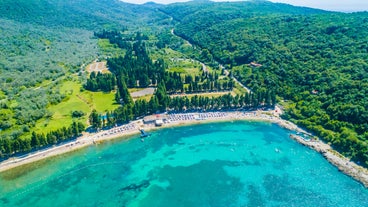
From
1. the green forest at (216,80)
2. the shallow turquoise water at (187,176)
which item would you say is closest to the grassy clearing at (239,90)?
the green forest at (216,80)

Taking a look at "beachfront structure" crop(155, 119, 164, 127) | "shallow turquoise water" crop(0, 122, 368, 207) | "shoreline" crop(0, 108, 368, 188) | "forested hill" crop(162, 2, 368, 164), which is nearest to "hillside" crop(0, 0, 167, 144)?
"shoreline" crop(0, 108, 368, 188)

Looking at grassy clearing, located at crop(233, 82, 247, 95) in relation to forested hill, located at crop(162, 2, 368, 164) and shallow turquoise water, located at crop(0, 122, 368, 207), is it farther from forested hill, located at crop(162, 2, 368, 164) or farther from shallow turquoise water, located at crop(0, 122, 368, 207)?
shallow turquoise water, located at crop(0, 122, 368, 207)

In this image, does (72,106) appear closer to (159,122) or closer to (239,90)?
(159,122)

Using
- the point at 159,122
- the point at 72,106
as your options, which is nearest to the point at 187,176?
the point at 159,122

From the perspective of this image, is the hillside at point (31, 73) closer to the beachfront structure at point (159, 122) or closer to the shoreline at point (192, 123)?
the shoreline at point (192, 123)

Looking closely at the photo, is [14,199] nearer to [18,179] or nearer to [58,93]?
[18,179]

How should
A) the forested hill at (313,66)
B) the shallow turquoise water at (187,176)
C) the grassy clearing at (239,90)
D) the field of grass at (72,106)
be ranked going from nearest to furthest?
the shallow turquoise water at (187,176)
the forested hill at (313,66)
the field of grass at (72,106)
the grassy clearing at (239,90)

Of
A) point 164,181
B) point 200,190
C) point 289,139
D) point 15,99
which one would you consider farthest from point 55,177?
point 289,139
